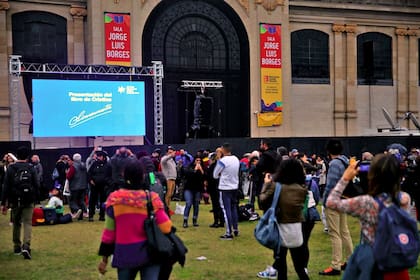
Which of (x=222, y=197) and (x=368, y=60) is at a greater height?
(x=368, y=60)

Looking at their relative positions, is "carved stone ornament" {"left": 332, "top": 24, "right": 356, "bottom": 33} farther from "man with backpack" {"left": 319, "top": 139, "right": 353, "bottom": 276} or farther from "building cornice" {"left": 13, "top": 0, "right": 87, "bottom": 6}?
"man with backpack" {"left": 319, "top": 139, "right": 353, "bottom": 276}

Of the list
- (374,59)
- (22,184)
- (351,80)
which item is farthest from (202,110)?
(22,184)

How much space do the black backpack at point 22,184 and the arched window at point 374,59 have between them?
1152 inches

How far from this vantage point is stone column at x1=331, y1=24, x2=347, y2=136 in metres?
35.9

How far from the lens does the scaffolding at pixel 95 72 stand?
81.1ft

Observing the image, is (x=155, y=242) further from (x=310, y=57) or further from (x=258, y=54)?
(x=310, y=57)

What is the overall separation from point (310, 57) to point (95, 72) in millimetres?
14647

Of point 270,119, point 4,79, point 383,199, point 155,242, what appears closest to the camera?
point 383,199

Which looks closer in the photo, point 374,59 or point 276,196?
point 276,196

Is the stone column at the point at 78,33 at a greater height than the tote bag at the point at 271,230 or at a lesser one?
greater

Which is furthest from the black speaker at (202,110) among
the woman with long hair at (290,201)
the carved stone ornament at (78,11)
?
the woman with long hair at (290,201)

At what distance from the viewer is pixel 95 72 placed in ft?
84.3

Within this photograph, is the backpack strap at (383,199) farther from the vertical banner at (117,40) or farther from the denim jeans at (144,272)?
the vertical banner at (117,40)

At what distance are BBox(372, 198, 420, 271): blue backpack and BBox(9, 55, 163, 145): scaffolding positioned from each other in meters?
21.7
